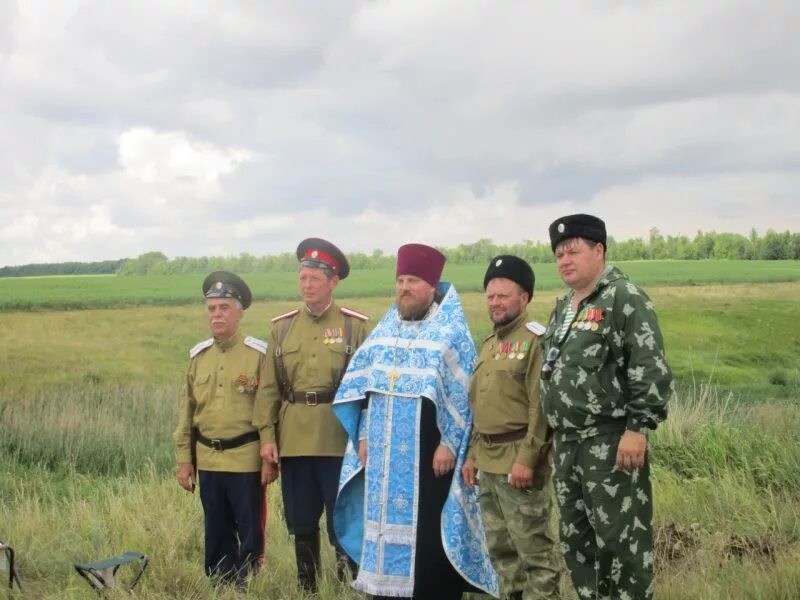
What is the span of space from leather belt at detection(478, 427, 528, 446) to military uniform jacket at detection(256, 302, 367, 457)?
0.81m

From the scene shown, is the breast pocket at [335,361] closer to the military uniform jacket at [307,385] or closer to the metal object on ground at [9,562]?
the military uniform jacket at [307,385]

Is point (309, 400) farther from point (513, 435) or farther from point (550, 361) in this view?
point (550, 361)

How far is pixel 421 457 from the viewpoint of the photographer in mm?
3721

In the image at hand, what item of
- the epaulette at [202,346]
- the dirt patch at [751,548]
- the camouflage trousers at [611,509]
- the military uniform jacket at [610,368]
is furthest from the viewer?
the dirt patch at [751,548]

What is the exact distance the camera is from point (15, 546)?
5098mm

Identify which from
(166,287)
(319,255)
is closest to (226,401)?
(319,255)

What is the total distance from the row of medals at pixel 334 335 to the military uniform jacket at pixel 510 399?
806mm

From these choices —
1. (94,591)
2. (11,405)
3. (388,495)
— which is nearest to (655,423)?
(388,495)

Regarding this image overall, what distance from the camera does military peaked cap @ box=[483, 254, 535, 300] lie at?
360 cm

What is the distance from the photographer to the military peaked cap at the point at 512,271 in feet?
11.8

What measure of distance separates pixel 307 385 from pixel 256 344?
13.6 inches

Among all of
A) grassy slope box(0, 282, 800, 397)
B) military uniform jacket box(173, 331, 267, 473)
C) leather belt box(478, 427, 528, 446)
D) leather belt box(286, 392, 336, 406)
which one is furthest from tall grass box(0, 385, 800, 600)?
grassy slope box(0, 282, 800, 397)

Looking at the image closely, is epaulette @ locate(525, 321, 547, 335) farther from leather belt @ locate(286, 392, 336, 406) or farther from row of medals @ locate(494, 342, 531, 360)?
leather belt @ locate(286, 392, 336, 406)

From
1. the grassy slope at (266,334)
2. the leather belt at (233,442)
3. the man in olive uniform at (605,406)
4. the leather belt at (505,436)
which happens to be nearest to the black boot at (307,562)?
the leather belt at (233,442)
